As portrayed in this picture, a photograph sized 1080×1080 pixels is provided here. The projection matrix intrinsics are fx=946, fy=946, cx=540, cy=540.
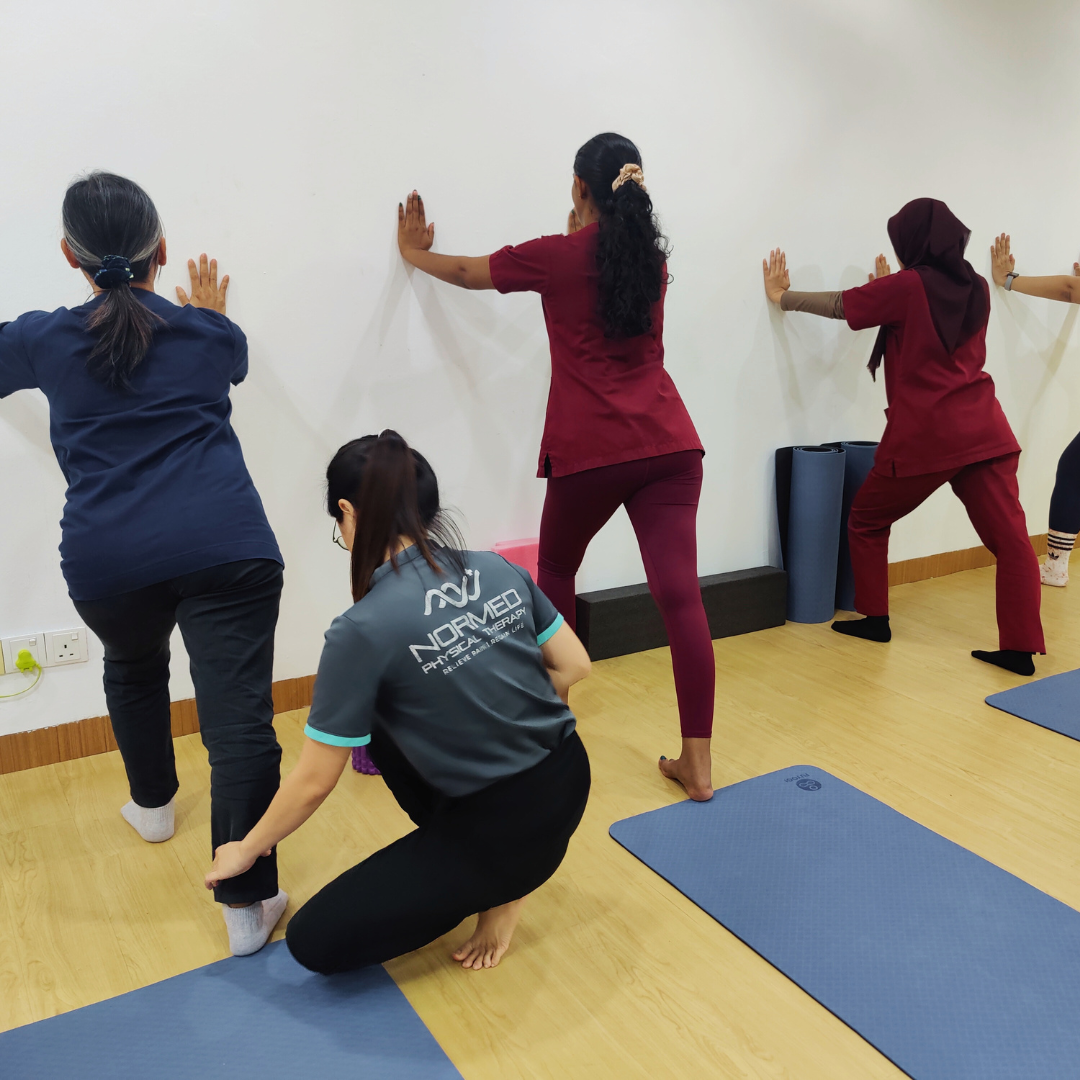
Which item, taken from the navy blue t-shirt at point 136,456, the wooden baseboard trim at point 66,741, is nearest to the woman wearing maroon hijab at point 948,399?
the navy blue t-shirt at point 136,456

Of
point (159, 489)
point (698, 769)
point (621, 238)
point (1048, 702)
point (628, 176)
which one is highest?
point (628, 176)

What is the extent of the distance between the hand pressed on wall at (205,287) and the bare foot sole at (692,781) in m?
1.42

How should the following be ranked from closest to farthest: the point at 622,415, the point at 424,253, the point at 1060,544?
the point at 622,415
the point at 424,253
the point at 1060,544

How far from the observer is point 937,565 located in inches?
147

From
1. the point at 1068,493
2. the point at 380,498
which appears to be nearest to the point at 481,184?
the point at 380,498

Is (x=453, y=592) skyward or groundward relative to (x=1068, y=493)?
skyward

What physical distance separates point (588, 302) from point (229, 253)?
857 mm

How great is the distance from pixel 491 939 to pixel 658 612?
5.05 ft

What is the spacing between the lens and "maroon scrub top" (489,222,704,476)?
6.38ft

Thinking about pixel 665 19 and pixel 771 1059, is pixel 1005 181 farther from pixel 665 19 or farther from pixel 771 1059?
pixel 771 1059

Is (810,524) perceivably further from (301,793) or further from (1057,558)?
(301,793)

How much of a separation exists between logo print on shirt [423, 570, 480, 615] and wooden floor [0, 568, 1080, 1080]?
2.08 ft

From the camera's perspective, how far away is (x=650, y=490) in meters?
2.02

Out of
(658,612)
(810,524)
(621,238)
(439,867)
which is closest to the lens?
(439,867)
